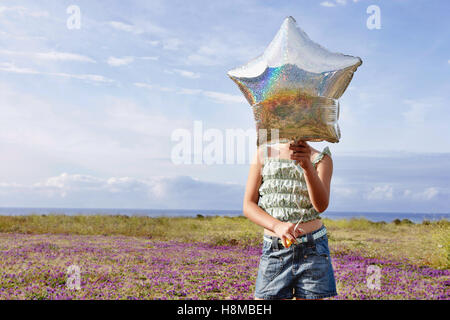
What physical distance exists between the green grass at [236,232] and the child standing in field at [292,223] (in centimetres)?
959

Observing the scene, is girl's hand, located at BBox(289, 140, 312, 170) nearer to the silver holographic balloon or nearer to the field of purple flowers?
the silver holographic balloon

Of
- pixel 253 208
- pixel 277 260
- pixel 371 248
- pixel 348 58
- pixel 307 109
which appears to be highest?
pixel 348 58

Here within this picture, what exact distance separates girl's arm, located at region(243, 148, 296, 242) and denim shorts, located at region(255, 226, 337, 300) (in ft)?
0.56

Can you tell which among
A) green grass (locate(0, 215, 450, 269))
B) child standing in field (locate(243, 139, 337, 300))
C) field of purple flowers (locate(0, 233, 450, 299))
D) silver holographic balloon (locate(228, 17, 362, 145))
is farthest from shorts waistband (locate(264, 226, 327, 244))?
green grass (locate(0, 215, 450, 269))

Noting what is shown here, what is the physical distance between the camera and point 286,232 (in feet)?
9.50

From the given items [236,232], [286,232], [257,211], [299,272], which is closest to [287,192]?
[257,211]

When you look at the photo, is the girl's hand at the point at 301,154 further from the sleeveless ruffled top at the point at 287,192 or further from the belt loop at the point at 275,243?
the belt loop at the point at 275,243

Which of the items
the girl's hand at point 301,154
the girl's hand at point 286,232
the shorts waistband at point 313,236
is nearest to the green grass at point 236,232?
the shorts waistband at point 313,236

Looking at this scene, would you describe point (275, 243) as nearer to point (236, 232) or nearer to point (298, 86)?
point (298, 86)

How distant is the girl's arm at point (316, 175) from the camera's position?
282 centimetres
